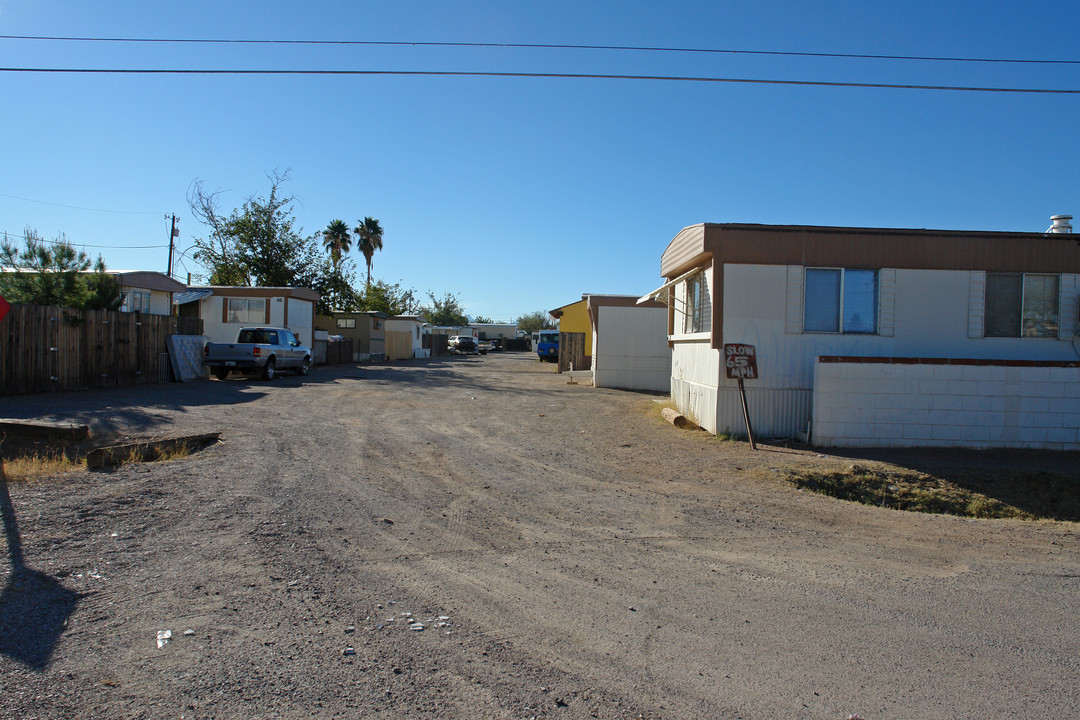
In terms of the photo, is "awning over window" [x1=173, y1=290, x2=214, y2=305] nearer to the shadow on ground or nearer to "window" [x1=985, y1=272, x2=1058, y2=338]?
the shadow on ground

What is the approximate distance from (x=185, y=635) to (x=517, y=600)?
2.02 meters

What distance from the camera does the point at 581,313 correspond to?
40.9 m

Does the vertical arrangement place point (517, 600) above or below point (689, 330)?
below

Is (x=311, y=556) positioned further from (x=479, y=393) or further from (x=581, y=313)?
(x=581, y=313)

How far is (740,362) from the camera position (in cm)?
1081

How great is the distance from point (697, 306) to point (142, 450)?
9.89m

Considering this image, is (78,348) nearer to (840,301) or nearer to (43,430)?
(43,430)

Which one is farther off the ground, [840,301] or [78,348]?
[840,301]

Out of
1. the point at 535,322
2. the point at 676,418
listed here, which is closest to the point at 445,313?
the point at 535,322

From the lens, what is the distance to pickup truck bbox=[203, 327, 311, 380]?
21.2 m

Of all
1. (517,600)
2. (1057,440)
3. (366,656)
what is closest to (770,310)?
(1057,440)

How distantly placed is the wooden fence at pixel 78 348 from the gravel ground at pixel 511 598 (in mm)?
9248

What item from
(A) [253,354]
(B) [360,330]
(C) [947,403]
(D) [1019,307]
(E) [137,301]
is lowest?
(C) [947,403]

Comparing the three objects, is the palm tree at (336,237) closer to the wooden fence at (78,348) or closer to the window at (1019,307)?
the wooden fence at (78,348)
